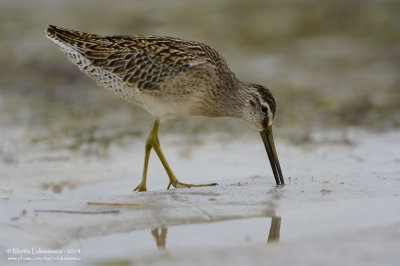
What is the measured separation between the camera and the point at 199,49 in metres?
5.93

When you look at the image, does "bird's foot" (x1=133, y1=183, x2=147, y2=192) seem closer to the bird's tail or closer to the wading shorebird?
the wading shorebird

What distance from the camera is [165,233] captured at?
12.6ft

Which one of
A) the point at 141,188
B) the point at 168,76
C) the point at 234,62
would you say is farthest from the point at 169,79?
the point at 234,62

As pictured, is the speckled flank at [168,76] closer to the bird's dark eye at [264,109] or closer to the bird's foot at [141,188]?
the bird's dark eye at [264,109]

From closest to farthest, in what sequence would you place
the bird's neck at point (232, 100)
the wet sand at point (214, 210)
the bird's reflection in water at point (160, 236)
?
the wet sand at point (214, 210) < the bird's reflection in water at point (160, 236) < the bird's neck at point (232, 100)

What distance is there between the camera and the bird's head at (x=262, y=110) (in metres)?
5.75

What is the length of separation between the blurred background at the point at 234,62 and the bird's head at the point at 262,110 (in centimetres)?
164

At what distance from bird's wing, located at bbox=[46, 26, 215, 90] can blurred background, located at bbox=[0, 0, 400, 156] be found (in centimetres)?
165

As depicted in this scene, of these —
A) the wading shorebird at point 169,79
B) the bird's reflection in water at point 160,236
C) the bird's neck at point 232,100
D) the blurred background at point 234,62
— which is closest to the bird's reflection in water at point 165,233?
the bird's reflection in water at point 160,236

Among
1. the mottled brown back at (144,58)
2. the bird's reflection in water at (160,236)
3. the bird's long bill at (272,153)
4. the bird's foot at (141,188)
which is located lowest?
the bird's reflection in water at (160,236)

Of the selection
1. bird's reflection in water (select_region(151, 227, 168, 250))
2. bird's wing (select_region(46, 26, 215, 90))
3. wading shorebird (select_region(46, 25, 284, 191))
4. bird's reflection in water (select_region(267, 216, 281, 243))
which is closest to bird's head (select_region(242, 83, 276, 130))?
wading shorebird (select_region(46, 25, 284, 191))

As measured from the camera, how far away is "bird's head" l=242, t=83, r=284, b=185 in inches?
227

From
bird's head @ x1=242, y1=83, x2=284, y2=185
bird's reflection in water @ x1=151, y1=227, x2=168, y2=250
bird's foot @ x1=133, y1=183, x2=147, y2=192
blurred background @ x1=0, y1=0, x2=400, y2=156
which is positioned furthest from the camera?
blurred background @ x1=0, y1=0, x2=400, y2=156

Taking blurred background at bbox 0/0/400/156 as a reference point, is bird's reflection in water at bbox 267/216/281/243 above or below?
below
